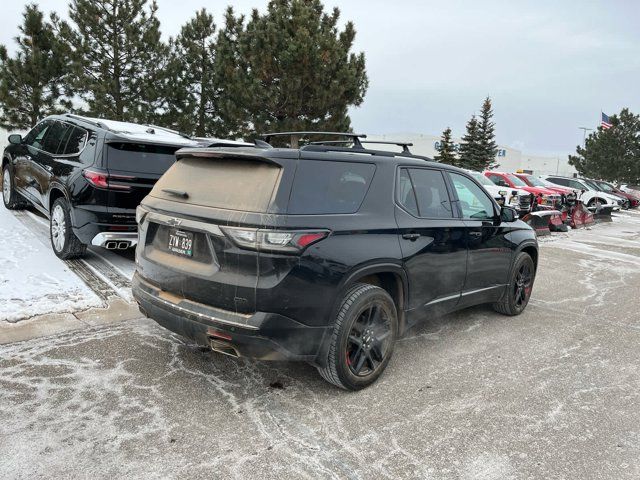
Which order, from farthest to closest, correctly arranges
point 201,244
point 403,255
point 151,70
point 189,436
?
point 151,70 → point 403,255 → point 201,244 → point 189,436

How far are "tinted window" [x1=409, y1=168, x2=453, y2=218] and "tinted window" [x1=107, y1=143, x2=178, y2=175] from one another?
323cm

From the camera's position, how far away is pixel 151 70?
18.0 meters

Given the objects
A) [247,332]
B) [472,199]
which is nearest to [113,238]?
[247,332]

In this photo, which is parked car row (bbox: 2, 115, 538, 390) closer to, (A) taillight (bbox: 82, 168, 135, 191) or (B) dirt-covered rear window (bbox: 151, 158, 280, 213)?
(B) dirt-covered rear window (bbox: 151, 158, 280, 213)


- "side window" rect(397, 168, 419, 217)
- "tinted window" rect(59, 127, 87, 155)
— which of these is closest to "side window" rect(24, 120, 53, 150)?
"tinted window" rect(59, 127, 87, 155)

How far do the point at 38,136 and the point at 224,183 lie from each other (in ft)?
17.5

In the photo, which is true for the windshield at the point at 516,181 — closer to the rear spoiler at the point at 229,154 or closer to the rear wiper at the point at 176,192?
the rear spoiler at the point at 229,154

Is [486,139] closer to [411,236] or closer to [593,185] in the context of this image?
[593,185]

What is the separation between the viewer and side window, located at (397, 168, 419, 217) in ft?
12.7

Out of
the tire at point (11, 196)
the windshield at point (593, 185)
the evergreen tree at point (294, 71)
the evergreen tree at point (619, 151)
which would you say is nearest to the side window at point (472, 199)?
the tire at point (11, 196)

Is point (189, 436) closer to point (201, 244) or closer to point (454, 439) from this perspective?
point (201, 244)

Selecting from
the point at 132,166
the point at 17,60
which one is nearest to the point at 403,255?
the point at 132,166

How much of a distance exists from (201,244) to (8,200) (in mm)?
7082

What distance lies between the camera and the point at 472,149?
47.3 meters
